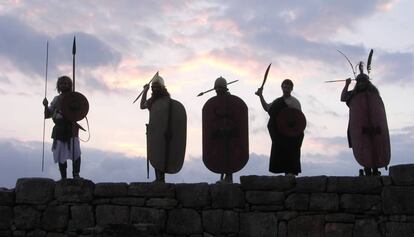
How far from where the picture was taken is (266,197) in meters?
7.44

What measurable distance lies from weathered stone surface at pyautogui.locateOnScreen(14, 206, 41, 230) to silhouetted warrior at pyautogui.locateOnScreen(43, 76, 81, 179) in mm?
568

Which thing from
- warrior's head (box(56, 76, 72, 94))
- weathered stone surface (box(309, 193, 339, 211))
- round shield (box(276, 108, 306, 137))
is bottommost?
weathered stone surface (box(309, 193, 339, 211))

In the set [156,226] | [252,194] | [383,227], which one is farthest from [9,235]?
[383,227]

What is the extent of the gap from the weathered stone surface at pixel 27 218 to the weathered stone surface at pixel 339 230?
3542 millimetres

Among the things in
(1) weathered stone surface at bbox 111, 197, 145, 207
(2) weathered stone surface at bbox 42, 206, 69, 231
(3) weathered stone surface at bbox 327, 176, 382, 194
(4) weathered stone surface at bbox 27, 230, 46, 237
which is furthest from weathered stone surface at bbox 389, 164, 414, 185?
(4) weathered stone surface at bbox 27, 230, 46, 237

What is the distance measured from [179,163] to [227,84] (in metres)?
1.14

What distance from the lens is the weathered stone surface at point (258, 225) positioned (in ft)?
24.2

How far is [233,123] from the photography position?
305 inches

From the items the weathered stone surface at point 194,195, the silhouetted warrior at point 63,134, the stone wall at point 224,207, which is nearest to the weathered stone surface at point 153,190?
the stone wall at point 224,207

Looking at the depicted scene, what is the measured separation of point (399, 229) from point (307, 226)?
101 cm

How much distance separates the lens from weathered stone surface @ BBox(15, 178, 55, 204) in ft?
26.1

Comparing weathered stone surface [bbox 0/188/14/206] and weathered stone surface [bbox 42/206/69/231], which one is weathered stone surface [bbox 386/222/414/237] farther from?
weathered stone surface [bbox 0/188/14/206]

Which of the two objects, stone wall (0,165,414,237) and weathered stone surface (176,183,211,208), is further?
weathered stone surface (176,183,211,208)

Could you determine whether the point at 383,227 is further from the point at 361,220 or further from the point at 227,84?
the point at 227,84
